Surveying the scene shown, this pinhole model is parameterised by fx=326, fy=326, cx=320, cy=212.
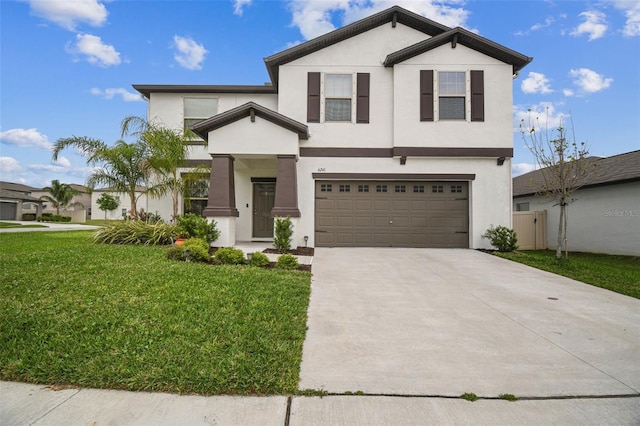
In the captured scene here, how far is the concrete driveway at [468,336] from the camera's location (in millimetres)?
2916

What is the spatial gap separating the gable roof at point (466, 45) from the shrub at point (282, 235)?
6.61 metres

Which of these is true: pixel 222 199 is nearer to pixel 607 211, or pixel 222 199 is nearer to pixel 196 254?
pixel 196 254

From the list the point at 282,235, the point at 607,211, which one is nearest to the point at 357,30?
the point at 282,235

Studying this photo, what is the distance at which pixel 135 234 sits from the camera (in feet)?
32.2

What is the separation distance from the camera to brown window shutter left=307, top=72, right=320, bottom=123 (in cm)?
1142

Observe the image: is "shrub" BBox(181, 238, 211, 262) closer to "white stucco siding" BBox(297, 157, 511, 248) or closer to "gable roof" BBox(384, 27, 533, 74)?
"white stucco siding" BBox(297, 157, 511, 248)

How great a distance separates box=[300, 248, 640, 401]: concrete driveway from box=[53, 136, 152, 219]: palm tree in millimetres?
8649

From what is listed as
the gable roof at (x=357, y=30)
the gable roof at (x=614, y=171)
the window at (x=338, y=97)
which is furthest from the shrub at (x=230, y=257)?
the gable roof at (x=614, y=171)

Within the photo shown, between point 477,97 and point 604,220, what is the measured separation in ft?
23.5

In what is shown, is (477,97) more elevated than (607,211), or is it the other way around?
(477,97)

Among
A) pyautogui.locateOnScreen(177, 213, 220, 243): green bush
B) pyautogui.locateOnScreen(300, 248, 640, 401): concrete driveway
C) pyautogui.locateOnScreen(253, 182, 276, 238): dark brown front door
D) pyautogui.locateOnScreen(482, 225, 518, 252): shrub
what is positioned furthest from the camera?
pyautogui.locateOnScreen(253, 182, 276, 238): dark brown front door

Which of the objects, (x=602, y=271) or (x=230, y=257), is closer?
(x=230, y=257)

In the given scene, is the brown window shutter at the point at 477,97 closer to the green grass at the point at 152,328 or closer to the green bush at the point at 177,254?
the green grass at the point at 152,328

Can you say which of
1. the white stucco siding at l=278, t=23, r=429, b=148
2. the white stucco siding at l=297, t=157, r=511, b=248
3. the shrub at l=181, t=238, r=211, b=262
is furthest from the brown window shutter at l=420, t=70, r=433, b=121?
the shrub at l=181, t=238, r=211, b=262
